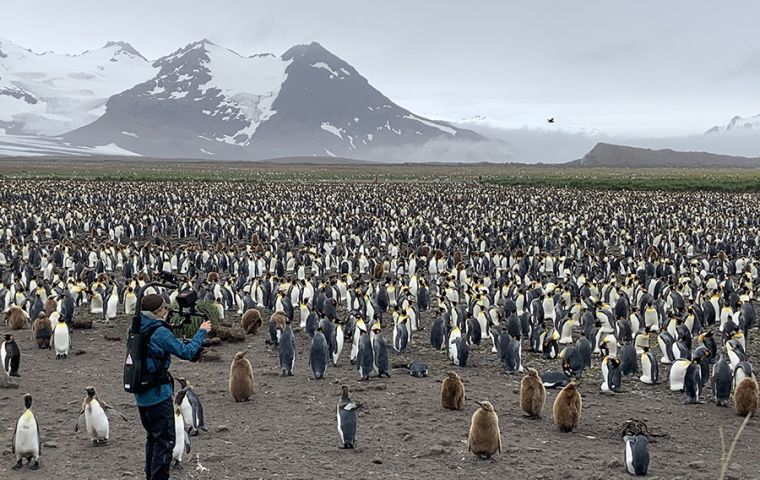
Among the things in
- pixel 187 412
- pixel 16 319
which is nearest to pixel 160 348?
pixel 187 412

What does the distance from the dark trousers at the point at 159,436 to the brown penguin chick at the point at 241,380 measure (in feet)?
9.21

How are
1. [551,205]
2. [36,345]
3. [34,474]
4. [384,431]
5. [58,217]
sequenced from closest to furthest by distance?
[34,474] → [384,431] → [36,345] → [58,217] → [551,205]

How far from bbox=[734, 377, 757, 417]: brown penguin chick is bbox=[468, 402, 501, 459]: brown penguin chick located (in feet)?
10.1

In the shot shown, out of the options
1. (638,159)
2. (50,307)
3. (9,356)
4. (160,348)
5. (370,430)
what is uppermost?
(638,159)

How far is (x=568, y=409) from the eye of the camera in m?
7.44

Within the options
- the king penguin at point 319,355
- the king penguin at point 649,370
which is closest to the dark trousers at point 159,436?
the king penguin at point 319,355

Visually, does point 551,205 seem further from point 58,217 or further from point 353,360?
point 353,360

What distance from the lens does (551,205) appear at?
3547 cm

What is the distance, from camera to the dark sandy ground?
6574 millimetres

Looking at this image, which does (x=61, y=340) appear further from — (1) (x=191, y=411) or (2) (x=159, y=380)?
(2) (x=159, y=380)

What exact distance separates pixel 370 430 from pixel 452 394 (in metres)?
1.15

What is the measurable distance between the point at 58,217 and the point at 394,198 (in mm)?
18502

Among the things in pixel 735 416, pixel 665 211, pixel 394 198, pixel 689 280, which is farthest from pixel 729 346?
pixel 394 198

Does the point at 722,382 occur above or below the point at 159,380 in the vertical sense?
below
